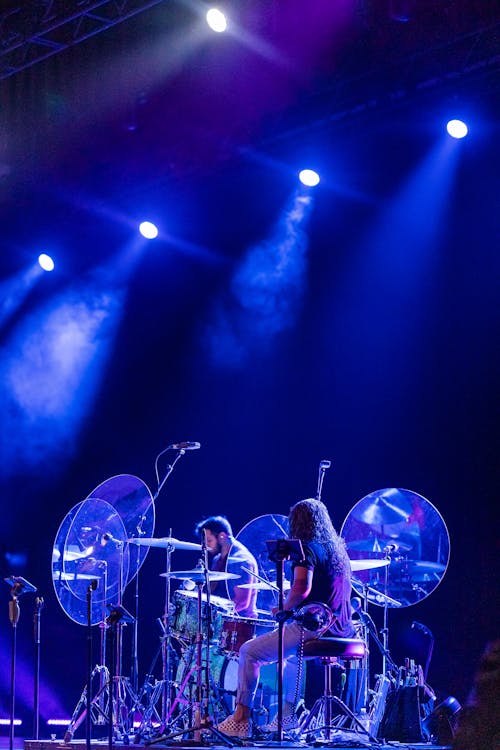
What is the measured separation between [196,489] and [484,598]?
338 centimetres

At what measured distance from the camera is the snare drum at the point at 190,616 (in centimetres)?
754

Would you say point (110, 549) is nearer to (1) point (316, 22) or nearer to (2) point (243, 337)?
(2) point (243, 337)

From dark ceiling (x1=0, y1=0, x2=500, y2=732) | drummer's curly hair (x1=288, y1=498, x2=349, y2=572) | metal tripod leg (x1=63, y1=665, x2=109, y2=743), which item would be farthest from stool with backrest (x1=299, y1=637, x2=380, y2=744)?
metal tripod leg (x1=63, y1=665, x2=109, y2=743)

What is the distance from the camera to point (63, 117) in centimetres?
1086

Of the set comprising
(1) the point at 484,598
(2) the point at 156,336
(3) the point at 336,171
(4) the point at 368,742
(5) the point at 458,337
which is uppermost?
(3) the point at 336,171

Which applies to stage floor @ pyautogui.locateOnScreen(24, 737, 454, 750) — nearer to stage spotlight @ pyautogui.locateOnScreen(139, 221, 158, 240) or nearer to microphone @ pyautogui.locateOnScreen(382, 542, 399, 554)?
microphone @ pyautogui.locateOnScreen(382, 542, 399, 554)

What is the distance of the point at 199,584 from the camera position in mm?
7246

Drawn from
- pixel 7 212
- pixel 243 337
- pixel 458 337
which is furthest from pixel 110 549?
pixel 7 212

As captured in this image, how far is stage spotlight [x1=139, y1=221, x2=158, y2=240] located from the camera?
423 inches

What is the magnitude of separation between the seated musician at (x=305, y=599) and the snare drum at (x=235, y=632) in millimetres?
651

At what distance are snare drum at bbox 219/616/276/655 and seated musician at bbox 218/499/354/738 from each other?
25.6 inches

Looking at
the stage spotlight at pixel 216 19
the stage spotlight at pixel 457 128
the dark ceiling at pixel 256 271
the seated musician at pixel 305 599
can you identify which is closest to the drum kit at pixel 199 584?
the seated musician at pixel 305 599

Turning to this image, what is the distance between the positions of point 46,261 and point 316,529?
5977 mm

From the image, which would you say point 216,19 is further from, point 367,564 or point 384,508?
point 367,564
